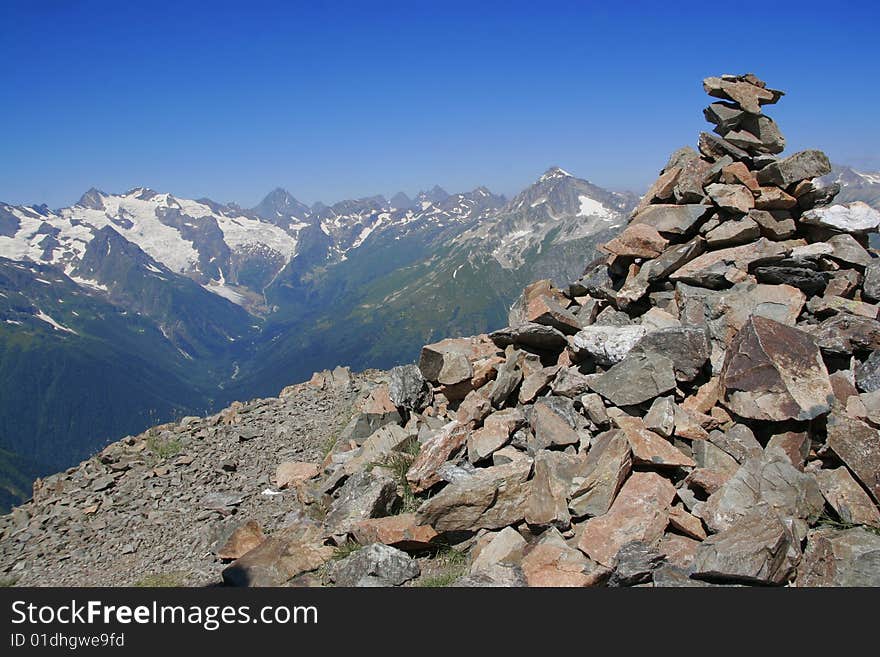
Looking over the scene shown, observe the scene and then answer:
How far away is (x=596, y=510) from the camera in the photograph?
10.2 meters

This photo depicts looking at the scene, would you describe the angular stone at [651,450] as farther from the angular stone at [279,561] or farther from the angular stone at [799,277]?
the angular stone at [799,277]

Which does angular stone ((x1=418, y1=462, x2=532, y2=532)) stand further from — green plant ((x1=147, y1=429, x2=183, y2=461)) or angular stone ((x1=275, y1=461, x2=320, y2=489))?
green plant ((x1=147, y1=429, x2=183, y2=461))

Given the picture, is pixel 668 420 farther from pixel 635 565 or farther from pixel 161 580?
pixel 161 580

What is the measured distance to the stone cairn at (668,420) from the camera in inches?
366

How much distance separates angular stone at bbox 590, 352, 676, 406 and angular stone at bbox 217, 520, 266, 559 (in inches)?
361

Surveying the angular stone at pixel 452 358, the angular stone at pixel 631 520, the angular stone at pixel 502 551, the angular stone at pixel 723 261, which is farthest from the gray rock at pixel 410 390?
the angular stone at pixel 723 261

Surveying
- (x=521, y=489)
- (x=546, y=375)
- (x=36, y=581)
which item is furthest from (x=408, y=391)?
(x=36, y=581)

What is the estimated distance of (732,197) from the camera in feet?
55.6

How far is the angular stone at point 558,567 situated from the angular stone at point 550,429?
276cm

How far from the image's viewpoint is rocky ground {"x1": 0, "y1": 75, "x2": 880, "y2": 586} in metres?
9.45

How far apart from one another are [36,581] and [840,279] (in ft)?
76.5

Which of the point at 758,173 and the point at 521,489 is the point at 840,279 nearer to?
the point at 758,173

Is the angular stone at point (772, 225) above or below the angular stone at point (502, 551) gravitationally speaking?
above

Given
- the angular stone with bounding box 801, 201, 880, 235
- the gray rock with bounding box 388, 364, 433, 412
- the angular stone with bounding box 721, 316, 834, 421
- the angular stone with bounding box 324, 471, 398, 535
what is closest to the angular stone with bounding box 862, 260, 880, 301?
the angular stone with bounding box 801, 201, 880, 235
